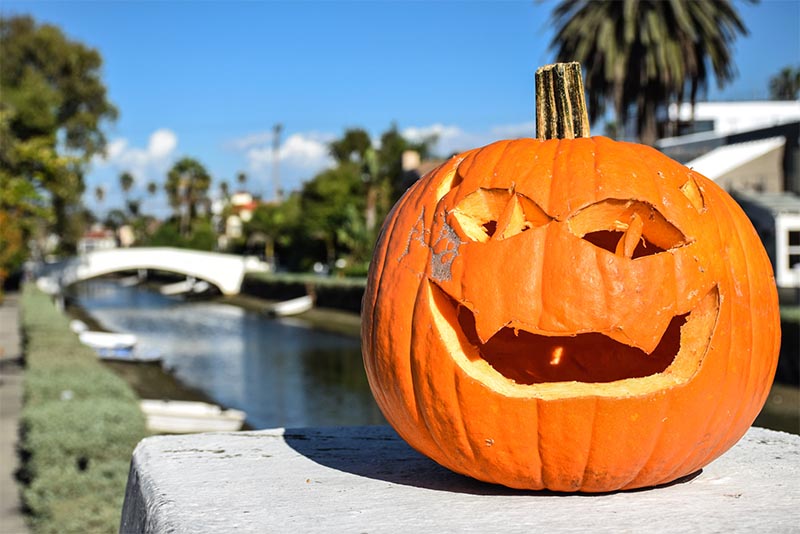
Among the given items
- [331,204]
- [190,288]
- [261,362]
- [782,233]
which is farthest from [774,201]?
[190,288]

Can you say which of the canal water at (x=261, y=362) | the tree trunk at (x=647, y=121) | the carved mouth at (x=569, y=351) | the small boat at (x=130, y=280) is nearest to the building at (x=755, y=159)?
the tree trunk at (x=647, y=121)

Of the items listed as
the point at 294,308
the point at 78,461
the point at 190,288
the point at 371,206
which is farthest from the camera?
the point at 190,288

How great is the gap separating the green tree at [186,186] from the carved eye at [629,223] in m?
104

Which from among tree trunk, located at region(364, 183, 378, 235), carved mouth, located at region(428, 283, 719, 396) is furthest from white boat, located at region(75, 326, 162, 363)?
tree trunk, located at region(364, 183, 378, 235)

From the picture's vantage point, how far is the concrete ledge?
220cm

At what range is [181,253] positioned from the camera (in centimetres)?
6116

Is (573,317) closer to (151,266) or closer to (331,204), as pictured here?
(331,204)

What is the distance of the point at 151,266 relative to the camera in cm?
5975

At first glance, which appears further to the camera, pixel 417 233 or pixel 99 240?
pixel 99 240

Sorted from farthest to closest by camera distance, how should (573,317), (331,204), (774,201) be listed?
(331,204) < (774,201) < (573,317)

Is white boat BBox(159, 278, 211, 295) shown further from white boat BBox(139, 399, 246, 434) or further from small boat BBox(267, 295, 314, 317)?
white boat BBox(139, 399, 246, 434)

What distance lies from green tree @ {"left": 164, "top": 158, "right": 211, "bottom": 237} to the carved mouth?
340ft

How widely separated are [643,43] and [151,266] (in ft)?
142

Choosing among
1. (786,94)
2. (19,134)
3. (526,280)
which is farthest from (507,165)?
(786,94)
